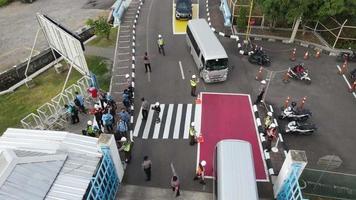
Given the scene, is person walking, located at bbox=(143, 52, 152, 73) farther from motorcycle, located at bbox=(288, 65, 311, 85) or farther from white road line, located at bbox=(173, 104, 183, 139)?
motorcycle, located at bbox=(288, 65, 311, 85)

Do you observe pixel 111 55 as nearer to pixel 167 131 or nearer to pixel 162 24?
pixel 162 24

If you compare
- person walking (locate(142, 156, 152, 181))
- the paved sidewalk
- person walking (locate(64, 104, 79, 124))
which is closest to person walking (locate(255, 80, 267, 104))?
the paved sidewalk

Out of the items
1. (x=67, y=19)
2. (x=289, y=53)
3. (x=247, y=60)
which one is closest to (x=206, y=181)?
(x=247, y=60)

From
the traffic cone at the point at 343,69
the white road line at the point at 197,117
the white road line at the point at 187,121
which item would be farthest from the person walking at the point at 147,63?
the traffic cone at the point at 343,69

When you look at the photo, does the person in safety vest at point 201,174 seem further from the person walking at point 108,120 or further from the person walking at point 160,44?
the person walking at point 160,44

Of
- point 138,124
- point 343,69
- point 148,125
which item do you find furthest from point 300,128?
point 138,124

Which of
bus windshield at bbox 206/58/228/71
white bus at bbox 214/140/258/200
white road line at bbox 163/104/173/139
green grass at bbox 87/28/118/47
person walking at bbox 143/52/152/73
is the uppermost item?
white bus at bbox 214/140/258/200
